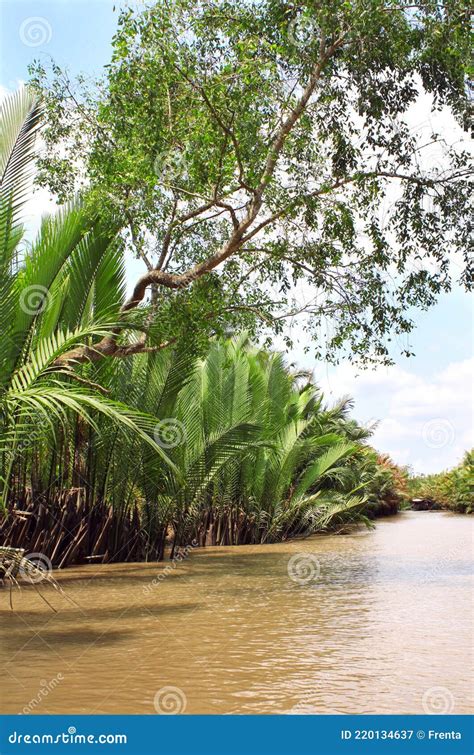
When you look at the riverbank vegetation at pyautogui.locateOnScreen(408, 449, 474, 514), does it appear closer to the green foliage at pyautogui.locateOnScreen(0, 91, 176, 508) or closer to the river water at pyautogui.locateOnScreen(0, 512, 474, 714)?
the river water at pyautogui.locateOnScreen(0, 512, 474, 714)

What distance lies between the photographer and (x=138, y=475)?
12320mm

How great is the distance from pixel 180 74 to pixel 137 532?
696 centimetres

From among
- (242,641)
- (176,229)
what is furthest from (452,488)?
(242,641)

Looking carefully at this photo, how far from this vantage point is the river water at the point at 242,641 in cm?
466

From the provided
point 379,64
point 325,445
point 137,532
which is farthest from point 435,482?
point 379,64

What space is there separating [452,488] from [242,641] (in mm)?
32710

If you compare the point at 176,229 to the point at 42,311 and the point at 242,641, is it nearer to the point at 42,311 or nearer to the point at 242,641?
the point at 42,311

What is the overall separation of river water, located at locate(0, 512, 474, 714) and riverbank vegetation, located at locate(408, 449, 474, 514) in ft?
70.0

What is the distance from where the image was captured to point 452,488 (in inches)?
1474

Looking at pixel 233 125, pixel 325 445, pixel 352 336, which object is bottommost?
pixel 325 445

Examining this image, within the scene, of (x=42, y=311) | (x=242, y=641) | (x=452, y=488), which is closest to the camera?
(x=242, y=641)

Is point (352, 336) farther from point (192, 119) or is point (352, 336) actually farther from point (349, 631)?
point (349, 631)

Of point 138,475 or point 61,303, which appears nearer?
point 61,303
